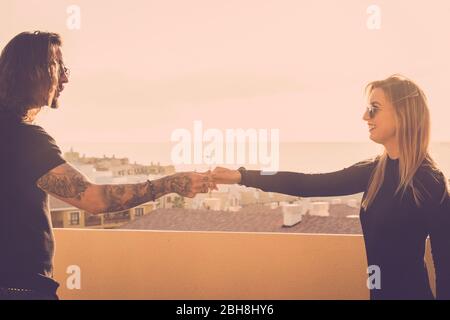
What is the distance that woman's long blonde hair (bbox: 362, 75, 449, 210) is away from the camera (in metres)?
1.97

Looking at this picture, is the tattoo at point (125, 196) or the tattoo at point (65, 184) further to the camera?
the tattoo at point (125, 196)

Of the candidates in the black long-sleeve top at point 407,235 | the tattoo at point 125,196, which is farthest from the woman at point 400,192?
the tattoo at point 125,196

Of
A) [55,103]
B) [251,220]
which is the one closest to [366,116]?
[55,103]

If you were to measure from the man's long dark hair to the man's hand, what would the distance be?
1038 millimetres

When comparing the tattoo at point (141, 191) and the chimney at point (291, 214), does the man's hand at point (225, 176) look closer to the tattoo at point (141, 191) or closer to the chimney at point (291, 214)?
the tattoo at point (141, 191)

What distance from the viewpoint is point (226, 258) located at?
312cm

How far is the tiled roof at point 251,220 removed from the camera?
14.1 ft

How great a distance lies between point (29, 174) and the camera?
1509 millimetres

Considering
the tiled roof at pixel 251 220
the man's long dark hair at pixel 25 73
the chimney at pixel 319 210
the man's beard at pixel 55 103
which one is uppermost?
the man's long dark hair at pixel 25 73

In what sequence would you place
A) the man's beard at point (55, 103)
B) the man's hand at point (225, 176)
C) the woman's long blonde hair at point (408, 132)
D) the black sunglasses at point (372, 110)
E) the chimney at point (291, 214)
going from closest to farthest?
the man's beard at point (55, 103)
the woman's long blonde hair at point (408, 132)
the black sunglasses at point (372, 110)
the man's hand at point (225, 176)
the chimney at point (291, 214)

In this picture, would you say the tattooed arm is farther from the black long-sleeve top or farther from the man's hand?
the black long-sleeve top

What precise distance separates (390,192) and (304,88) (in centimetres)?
416

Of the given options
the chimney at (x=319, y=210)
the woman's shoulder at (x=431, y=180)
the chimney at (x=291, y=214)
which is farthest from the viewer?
the chimney at (x=319, y=210)
